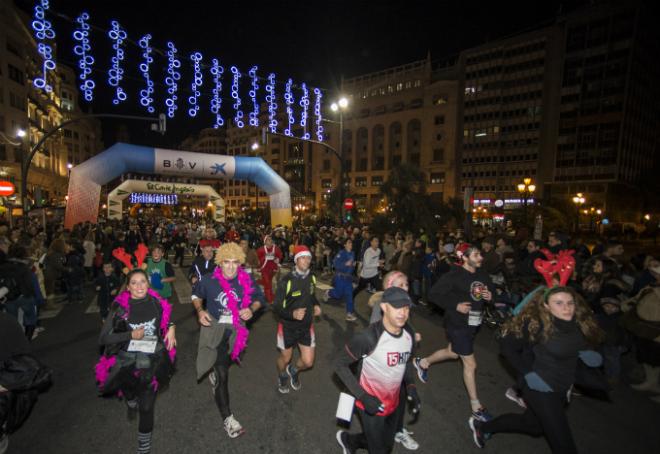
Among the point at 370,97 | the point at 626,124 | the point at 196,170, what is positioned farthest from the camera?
the point at 370,97

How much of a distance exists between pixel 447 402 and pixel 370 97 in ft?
254

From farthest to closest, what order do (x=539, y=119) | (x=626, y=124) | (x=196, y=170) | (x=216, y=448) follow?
(x=539, y=119)
(x=626, y=124)
(x=196, y=170)
(x=216, y=448)

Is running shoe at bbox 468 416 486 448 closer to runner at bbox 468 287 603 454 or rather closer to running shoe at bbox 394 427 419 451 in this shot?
runner at bbox 468 287 603 454

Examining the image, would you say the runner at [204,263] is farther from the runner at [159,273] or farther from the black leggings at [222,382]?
the black leggings at [222,382]

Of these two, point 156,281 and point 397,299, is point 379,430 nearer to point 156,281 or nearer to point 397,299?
point 397,299

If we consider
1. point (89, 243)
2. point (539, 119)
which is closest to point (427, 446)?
point (89, 243)

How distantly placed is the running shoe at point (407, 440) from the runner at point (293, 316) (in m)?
1.43

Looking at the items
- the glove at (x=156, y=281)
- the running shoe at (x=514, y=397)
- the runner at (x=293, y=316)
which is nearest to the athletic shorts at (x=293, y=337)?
the runner at (x=293, y=316)

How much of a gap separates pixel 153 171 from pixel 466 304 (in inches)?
740

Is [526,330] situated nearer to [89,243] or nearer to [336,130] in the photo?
[89,243]

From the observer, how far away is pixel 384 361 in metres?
2.76

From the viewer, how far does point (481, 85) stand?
6300cm

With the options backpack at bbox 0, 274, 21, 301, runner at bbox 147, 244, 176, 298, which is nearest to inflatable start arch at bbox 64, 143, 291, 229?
backpack at bbox 0, 274, 21, 301

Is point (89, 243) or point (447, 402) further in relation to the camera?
point (89, 243)
